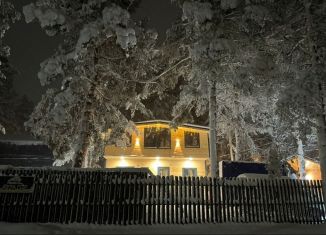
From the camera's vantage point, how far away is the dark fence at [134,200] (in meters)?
11.0

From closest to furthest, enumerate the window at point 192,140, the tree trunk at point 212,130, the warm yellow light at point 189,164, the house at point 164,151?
the tree trunk at point 212,130 < the house at point 164,151 < the warm yellow light at point 189,164 < the window at point 192,140

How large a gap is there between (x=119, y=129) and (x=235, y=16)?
935 cm

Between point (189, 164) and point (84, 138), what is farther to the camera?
point (189, 164)

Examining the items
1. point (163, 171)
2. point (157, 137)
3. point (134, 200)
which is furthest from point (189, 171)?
point (134, 200)

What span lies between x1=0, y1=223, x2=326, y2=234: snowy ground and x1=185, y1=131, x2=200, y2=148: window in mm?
18575

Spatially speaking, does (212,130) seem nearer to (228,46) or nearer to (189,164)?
(228,46)

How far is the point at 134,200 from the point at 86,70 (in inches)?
294

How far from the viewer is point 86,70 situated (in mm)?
15602

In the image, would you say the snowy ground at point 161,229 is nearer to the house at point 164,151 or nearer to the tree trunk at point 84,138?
the tree trunk at point 84,138

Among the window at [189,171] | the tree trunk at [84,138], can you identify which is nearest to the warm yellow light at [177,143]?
the window at [189,171]

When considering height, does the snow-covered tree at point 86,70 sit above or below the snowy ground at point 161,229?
above

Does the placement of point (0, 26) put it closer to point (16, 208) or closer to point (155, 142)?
point (16, 208)

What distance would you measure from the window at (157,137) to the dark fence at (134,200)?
17474 mm

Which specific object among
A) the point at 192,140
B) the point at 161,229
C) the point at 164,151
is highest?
the point at 192,140
